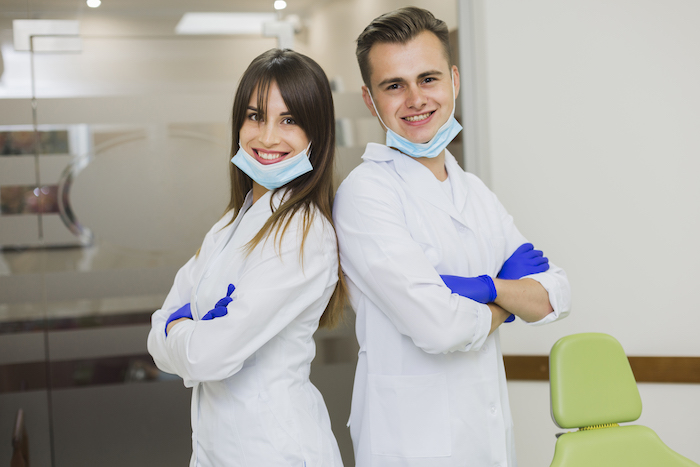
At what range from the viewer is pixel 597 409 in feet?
5.01

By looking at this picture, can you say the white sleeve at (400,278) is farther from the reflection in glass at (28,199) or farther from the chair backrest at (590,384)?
the reflection in glass at (28,199)

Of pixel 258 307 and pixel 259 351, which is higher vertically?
pixel 258 307

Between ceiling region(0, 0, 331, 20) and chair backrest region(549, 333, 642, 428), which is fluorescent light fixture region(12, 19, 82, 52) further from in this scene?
chair backrest region(549, 333, 642, 428)

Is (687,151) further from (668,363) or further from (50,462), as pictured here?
(50,462)

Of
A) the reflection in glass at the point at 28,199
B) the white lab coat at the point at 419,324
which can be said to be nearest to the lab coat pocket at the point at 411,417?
the white lab coat at the point at 419,324

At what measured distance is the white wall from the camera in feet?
7.54

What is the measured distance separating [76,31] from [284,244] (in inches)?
61.5

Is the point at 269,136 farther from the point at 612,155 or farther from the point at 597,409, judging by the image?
the point at 612,155

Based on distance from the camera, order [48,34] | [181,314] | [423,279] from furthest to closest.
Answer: [48,34] < [181,314] < [423,279]

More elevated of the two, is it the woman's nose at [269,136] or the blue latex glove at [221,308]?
the woman's nose at [269,136]

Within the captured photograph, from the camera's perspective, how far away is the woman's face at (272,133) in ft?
4.64

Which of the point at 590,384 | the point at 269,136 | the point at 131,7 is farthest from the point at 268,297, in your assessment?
the point at 131,7

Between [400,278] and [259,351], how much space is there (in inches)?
13.9

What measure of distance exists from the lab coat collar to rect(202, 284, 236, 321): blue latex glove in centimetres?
51
